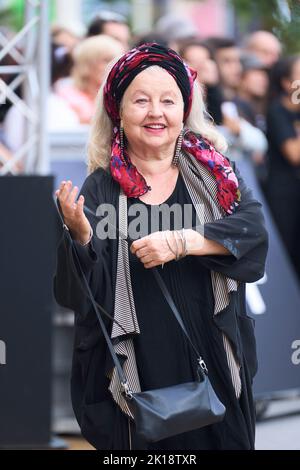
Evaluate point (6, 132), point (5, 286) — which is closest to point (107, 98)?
point (5, 286)

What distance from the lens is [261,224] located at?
4129 millimetres

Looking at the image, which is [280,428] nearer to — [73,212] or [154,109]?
[154,109]

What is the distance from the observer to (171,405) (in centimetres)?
387

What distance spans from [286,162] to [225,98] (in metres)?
0.67

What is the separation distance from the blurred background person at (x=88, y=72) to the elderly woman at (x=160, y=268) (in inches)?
134

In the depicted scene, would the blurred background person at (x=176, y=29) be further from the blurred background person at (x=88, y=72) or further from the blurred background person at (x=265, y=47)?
the blurred background person at (x=88, y=72)

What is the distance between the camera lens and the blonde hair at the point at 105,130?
4230 millimetres

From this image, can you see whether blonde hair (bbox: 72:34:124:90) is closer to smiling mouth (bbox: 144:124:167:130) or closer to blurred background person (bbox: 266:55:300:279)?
blurred background person (bbox: 266:55:300:279)

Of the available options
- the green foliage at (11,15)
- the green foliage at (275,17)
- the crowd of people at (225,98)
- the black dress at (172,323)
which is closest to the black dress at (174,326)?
the black dress at (172,323)

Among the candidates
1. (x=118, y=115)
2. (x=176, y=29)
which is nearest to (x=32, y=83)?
(x=118, y=115)

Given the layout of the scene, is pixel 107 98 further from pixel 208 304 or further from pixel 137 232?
pixel 208 304

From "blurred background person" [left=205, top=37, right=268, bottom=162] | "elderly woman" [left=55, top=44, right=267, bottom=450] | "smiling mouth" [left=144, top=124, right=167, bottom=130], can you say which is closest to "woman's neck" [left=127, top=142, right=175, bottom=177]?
"elderly woman" [left=55, top=44, right=267, bottom=450]

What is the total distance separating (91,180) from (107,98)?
0.30 meters

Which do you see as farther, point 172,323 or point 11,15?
point 11,15
